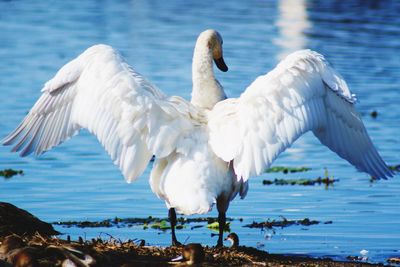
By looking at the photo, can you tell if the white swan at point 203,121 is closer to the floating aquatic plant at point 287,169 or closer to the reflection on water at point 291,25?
the floating aquatic plant at point 287,169

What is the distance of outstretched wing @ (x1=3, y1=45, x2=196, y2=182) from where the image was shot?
396 inches

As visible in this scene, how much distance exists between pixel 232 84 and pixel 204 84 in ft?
38.8

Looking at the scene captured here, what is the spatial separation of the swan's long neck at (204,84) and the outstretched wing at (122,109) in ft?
2.07

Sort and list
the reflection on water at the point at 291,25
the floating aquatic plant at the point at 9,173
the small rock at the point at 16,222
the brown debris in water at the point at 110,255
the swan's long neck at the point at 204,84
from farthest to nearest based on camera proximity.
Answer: the reflection on water at the point at 291,25 → the floating aquatic plant at the point at 9,173 → the swan's long neck at the point at 204,84 → the small rock at the point at 16,222 → the brown debris in water at the point at 110,255

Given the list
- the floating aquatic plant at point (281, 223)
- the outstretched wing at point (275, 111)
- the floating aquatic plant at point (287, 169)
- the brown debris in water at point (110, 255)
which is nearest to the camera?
the brown debris in water at point (110, 255)

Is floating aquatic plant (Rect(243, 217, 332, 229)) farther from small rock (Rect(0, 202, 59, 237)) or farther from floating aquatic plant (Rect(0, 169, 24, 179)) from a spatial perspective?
floating aquatic plant (Rect(0, 169, 24, 179))

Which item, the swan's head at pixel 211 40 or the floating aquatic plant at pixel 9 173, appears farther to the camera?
the floating aquatic plant at pixel 9 173

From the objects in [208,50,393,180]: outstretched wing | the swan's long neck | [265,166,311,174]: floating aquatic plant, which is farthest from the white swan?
[265,166,311,174]: floating aquatic plant

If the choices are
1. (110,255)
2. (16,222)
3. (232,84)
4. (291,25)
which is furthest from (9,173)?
(291,25)

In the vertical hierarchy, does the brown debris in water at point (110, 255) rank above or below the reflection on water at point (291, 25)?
above

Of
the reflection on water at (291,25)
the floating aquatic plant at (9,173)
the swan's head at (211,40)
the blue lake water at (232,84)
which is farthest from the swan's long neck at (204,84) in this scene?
the reflection on water at (291,25)

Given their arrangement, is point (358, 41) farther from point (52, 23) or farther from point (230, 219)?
point (230, 219)

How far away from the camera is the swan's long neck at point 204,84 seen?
11.1 m

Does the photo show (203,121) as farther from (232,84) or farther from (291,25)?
(291,25)
